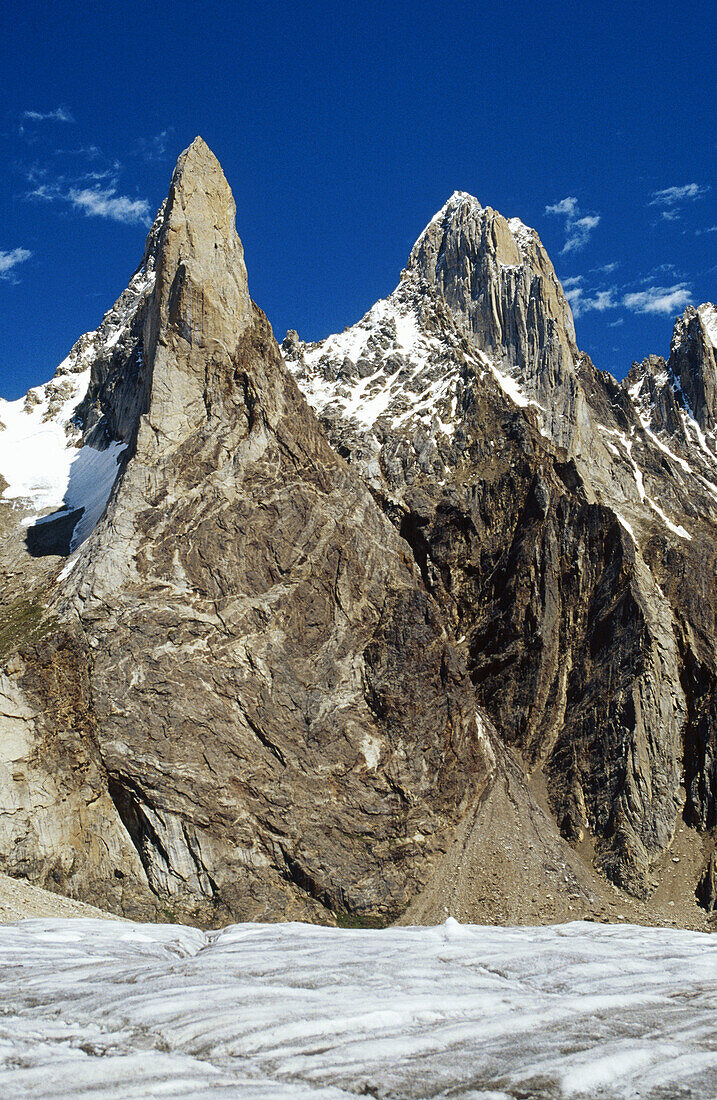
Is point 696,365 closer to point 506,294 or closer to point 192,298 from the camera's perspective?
point 506,294

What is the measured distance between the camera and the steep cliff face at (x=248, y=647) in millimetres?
46188

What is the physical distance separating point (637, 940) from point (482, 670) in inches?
1616

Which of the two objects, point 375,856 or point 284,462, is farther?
point 284,462

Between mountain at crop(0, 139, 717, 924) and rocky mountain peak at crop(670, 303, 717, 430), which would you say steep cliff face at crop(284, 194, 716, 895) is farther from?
rocky mountain peak at crop(670, 303, 717, 430)

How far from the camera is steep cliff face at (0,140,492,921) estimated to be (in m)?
46.2

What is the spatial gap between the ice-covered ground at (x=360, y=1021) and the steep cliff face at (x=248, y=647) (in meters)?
22.1

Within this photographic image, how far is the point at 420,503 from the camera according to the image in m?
74.2

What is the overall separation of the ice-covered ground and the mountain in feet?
73.4

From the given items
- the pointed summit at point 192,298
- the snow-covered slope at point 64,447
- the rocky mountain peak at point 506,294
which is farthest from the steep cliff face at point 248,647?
the rocky mountain peak at point 506,294

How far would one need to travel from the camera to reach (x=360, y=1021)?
1519 centimetres

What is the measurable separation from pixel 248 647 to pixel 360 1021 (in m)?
37.4

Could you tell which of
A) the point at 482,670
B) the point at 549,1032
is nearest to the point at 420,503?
the point at 482,670

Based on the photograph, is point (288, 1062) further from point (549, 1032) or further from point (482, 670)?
point (482, 670)

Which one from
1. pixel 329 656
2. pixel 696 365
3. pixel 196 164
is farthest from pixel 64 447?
pixel 696 365
